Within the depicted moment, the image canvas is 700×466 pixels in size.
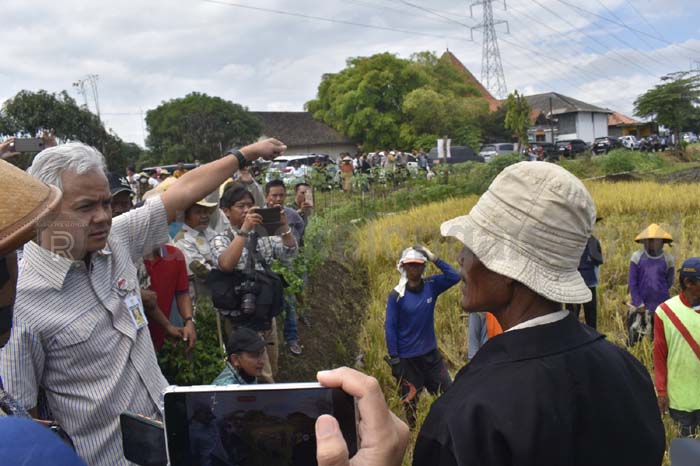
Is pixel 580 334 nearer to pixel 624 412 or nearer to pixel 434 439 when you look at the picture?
pixel 624 412

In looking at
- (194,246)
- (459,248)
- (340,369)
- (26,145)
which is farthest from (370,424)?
(459,248)

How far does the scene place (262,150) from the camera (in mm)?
2383

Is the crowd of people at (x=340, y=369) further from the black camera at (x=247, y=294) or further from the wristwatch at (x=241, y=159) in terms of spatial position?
the black camera at (x=247, y=294)

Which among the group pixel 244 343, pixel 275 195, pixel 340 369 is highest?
pixel 275 195

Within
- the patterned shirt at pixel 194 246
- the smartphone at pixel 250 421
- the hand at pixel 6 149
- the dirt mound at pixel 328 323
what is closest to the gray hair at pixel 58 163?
the smartphone at pixel 250 421

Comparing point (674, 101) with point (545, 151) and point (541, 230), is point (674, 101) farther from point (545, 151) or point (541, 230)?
point (541, 230)

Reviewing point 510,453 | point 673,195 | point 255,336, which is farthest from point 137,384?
point 673,195

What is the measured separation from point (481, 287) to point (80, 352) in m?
1.26

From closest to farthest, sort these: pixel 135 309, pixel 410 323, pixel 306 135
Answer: pixel 135 309
pixel 410 323
pixel 306 135

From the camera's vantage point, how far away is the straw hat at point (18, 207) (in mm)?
941

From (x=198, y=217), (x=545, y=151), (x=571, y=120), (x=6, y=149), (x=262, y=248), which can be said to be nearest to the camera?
(x=6, y=149)

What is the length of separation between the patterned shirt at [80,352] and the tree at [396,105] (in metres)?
29.0

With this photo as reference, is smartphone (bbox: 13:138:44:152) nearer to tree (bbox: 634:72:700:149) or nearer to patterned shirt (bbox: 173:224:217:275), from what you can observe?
patterned shirt (bbox: 173:224:217:275)

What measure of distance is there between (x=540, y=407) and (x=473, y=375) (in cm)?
17
